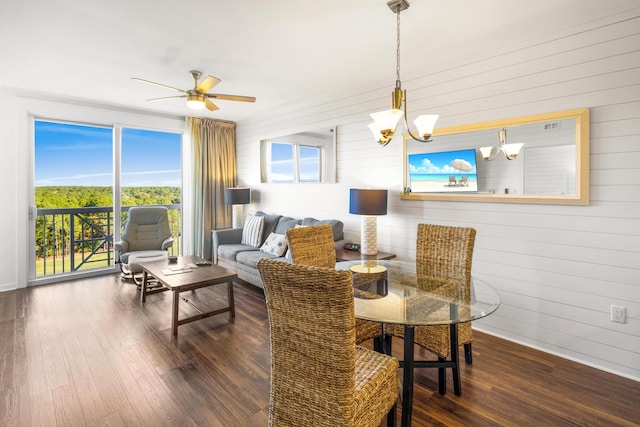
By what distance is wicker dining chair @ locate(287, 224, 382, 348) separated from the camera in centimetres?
225

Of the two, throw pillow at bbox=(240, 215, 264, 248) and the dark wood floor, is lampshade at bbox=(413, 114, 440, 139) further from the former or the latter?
throw pillow at bbox=(240, 215, 264, 248)

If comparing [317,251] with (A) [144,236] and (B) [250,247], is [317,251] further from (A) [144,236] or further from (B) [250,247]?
(A) [144,236]

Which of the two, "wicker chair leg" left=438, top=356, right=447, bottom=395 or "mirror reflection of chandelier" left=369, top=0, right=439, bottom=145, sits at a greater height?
"mirror reflection of chandelier" left=369, top=0, right=439, bottom=145

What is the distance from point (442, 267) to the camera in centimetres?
247

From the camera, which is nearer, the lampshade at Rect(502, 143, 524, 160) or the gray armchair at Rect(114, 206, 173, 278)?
the lampshade at Rect(502, 143, 524, 160)

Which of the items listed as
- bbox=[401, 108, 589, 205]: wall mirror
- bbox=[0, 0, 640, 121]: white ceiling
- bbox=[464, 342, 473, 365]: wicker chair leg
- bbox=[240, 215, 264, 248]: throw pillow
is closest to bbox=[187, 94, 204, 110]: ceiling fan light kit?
bbox=[0, 0, 640, 121]: white ceiling

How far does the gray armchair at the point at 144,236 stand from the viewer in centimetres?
445

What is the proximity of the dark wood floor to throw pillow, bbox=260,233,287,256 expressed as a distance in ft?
3.52

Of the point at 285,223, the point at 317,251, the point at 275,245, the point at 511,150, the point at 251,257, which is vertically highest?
the point at 511,150

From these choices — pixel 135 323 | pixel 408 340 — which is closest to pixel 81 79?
pixel 135 323

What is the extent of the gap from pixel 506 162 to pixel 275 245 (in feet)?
9.26

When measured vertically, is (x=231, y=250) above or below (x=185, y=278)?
above

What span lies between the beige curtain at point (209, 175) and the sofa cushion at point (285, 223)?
1577 mm

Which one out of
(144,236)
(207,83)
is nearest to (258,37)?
(207,83)
